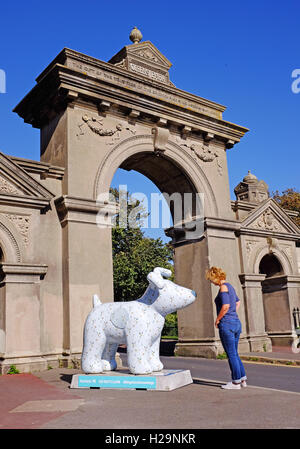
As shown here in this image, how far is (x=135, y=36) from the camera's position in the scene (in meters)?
15.2

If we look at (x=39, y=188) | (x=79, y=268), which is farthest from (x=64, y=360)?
(x=39, y=188)

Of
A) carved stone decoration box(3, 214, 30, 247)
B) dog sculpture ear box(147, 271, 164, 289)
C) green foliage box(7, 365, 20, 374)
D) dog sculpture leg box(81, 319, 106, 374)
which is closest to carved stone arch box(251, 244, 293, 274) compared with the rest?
carved stone decoration box(3, 214, 30, 247)

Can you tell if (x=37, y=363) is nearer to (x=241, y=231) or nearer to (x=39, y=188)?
(x=39, y=188)

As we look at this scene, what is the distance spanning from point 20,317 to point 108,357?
149 inches

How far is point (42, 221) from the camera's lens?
11508 mm

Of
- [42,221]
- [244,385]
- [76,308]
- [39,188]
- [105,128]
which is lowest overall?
[244,385]

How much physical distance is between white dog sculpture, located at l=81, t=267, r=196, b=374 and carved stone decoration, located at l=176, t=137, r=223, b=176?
8540 mm

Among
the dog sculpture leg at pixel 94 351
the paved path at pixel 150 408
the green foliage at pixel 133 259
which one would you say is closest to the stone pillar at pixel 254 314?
the paved path at pixel 150 408

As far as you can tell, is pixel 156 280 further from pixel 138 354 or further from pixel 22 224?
pixel 22 224

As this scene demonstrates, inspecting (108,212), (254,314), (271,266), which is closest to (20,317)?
(108,212)

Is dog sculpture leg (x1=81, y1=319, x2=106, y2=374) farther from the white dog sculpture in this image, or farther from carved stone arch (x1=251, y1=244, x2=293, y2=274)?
carved stone arch (x1=251, y1=244, x2=293, y2=274)

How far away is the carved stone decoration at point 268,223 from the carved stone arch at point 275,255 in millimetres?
792
